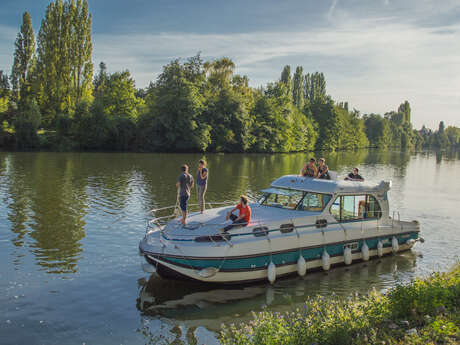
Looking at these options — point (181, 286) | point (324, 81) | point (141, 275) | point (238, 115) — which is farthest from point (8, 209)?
point (324, 81)

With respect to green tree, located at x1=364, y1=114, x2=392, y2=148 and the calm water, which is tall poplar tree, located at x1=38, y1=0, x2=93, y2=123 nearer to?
the calm water

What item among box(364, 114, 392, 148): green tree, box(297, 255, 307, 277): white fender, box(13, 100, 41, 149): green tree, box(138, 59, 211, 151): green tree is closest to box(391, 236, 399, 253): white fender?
box(297, 255, 307, 277): white fender

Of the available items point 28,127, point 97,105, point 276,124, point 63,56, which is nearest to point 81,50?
point 63,56

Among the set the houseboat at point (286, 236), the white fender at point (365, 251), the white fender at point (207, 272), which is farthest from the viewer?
the white fender at point (365, 251)

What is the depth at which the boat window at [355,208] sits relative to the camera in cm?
1440

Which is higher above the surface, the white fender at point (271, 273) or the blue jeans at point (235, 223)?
the blue jeans at point (235, 223)

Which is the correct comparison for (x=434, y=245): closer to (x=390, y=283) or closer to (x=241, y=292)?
(x=390, y=283)

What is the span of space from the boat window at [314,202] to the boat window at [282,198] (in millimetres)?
218

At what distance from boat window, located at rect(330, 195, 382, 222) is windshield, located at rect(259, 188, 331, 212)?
0.50 m

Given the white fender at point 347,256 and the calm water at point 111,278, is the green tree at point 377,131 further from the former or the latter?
the white fender at point 347,256

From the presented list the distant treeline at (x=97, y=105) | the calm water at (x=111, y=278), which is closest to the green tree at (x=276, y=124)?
the distant treeline at (x=97, y=105)

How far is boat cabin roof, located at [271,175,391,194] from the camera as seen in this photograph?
1435cm

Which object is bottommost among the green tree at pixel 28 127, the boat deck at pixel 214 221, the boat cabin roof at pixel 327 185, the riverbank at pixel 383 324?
the riverbank at pixel 383 324

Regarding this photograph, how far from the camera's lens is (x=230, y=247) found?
38.6 feet
